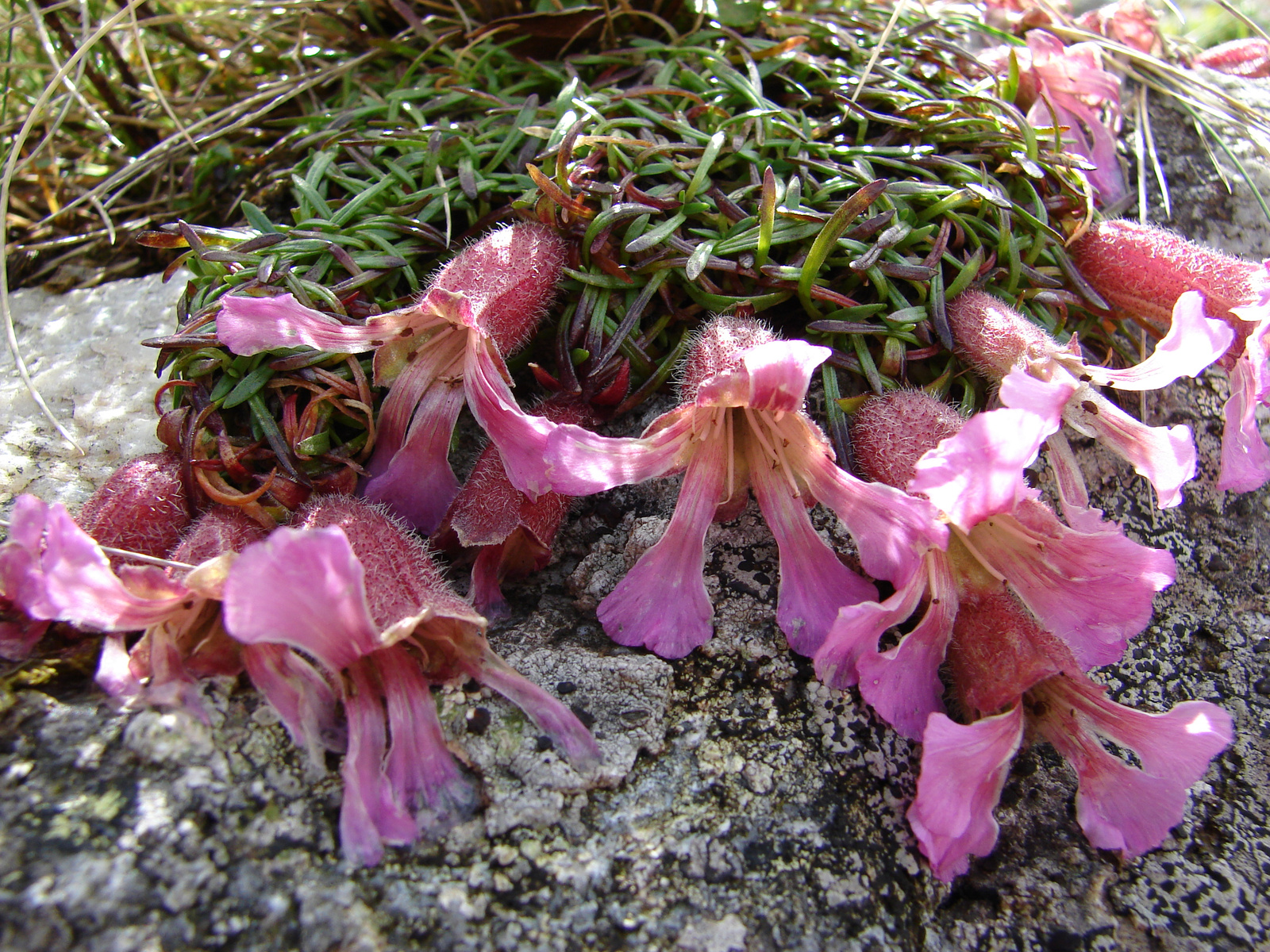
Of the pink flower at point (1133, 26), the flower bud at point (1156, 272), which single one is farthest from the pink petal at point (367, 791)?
the pink flower at point (1133, 26)

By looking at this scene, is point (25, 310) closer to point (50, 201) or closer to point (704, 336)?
point (50, 201)

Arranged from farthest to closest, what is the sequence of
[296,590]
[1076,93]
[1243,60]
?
[1243,60] < [1076,93] < [296,590]

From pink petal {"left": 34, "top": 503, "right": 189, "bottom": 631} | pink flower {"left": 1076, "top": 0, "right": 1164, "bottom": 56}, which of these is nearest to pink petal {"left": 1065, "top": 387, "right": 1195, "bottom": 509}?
pink petal {"left": 34, "top": 503, "right": 189, "bottom": 631}

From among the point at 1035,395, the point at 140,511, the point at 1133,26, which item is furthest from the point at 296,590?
the point at 1133,26

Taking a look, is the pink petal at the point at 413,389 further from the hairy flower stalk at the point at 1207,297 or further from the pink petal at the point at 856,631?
the hairy flower stalk at the point at 1207,297

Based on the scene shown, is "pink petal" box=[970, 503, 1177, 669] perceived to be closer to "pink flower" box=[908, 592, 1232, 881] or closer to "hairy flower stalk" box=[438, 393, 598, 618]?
"pink flower" box=[908, 592, 1232, 881]

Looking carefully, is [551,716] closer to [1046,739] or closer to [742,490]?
[742,490]
